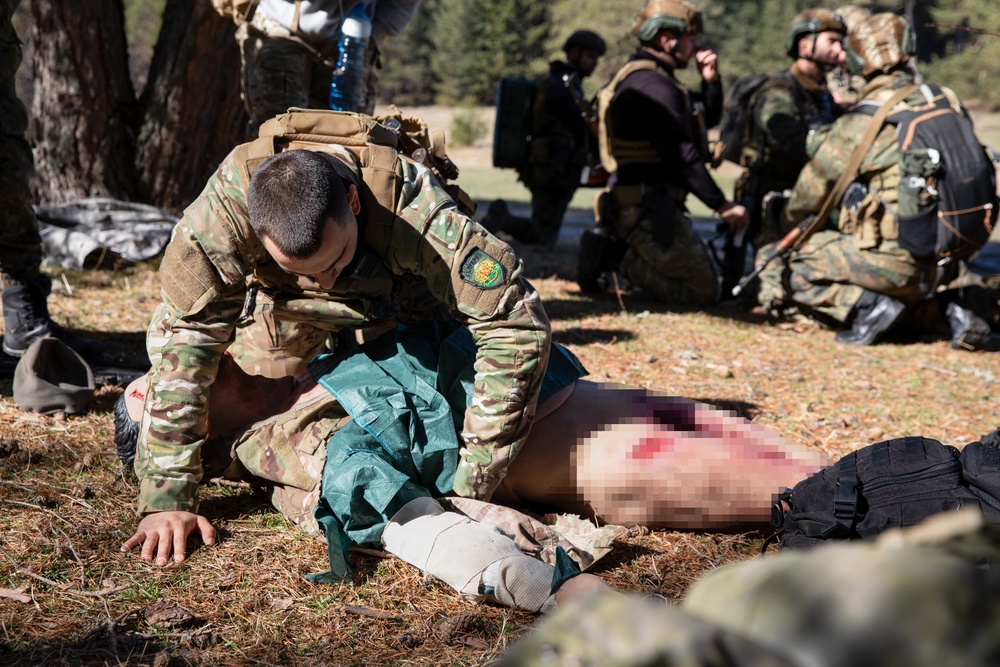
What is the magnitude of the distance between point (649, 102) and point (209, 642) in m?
5.01

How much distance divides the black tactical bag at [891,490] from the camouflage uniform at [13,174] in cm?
359

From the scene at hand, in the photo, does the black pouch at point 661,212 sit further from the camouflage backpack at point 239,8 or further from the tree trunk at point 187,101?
the tree trunk at point 187,101

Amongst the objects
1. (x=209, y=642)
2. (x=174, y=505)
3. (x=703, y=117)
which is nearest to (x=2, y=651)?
(x=209, y=642)

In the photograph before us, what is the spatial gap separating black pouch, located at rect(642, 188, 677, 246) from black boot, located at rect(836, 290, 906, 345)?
1.37 meters

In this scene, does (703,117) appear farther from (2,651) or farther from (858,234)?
(2,651)

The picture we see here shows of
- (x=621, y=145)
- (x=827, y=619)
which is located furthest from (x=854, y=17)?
(x=827, y=619)

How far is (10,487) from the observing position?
3008 millimetres

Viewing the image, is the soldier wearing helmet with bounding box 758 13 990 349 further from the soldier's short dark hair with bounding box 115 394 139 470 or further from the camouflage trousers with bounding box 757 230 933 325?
the soldier's short dark hair with bounding box 115 394 139 470

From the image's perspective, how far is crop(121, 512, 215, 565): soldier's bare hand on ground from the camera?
2.63 metres

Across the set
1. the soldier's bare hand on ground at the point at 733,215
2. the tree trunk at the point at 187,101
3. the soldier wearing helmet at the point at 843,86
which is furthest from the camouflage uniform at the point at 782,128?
the tree trunk at the point at 187,101

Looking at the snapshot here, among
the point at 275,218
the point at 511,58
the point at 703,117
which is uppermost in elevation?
the point at 511,58

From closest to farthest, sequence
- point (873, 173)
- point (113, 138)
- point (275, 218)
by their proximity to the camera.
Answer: point (275, 218) → point (873, 173) → point (113, 138)

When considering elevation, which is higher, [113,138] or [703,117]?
[703,117]

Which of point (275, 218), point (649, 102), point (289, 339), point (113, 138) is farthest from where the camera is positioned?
point (113, 138)
